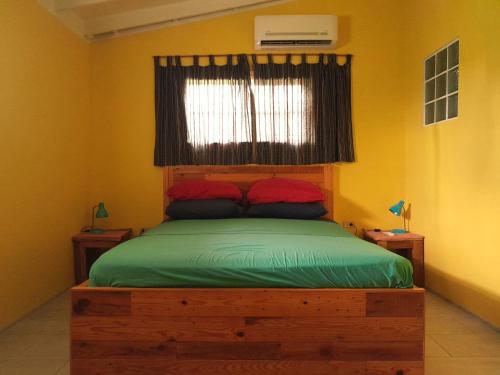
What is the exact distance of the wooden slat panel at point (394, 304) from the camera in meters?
1.62

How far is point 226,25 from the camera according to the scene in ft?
11.4

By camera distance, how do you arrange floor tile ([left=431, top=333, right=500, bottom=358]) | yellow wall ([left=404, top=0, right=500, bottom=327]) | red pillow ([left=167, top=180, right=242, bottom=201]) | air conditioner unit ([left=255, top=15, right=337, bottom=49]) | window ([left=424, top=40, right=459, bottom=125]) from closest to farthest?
floor tile ([left=431, top=333, right=500, bottom=358]) < yellow wall ([left=404, top=0, right=500, bottom=327]) < window ([left=424, top=40, right=459, bottom=125]) < red pillow ([left=167, top=180, right=242, bottom=201]) < air conditioner unit ([left=255, top=15, right=337, bottom=49])

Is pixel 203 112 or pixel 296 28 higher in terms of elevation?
pixel 296 28

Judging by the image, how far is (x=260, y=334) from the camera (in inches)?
64.2

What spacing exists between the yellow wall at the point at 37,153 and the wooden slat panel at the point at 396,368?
90.5 inches

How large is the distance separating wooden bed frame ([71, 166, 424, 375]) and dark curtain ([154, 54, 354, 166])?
77.7 inches

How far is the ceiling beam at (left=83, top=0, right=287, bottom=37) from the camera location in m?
3.29

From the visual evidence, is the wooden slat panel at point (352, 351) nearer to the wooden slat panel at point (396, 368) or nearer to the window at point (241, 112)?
the wooden slat panel at point (396, 368)

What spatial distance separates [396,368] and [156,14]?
3.40m

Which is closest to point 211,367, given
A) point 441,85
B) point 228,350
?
point 228,350

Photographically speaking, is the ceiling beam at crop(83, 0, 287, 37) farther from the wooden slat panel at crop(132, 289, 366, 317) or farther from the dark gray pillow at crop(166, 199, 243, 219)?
the wooden slat panel at crop(132, 289, 366, 317)

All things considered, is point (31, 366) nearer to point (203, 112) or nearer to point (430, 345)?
point (430, 345)

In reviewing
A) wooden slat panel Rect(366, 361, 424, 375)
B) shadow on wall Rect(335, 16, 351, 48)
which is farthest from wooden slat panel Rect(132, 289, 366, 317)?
shadow on wall Rect(335, 16, 351, 48)

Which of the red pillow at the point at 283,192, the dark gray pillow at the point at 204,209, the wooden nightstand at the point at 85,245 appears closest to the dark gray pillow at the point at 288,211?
the red pillow at the point at 283,192
